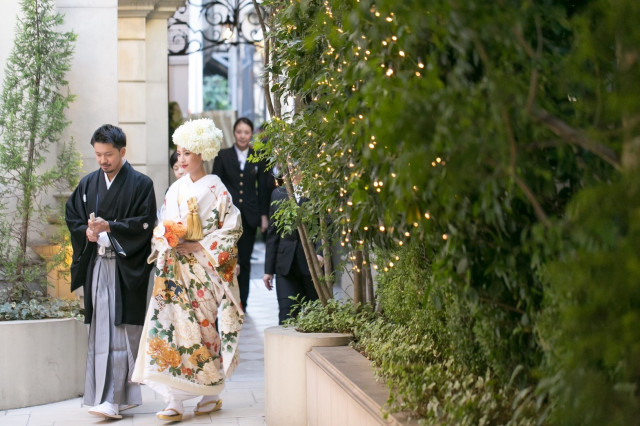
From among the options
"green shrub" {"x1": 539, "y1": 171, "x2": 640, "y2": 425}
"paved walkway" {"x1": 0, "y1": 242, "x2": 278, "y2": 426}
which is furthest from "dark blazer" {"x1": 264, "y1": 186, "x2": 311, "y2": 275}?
"green shrub" {"x1": 539, "y1": 171, "x2": 640, "y2": 425}

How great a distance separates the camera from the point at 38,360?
6.63 m

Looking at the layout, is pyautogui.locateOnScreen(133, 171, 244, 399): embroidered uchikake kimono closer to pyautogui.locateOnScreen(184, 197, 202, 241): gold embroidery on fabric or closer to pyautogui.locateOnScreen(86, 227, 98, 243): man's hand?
pyautogui.locateOnScreen(184, 197, 202, 241): gold embroidery on fabric

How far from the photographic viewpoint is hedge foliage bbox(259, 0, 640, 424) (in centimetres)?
208

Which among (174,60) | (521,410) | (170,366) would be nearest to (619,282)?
(521,410)

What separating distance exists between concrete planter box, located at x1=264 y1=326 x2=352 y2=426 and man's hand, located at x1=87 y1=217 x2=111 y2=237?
1401 millimetres

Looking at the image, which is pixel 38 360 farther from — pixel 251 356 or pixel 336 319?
pixel 251 356

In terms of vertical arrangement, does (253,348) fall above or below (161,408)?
above

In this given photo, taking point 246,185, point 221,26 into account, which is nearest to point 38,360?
point 246,185

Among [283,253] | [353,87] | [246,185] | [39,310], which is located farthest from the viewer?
[246,185]

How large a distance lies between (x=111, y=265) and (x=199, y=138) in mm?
1017

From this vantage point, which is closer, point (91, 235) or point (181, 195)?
point (91, 235)

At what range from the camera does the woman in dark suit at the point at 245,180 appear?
10.7m

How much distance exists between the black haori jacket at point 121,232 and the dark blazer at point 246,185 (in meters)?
4.12

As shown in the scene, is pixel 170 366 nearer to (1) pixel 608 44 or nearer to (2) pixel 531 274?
(2) pixel 531 274
